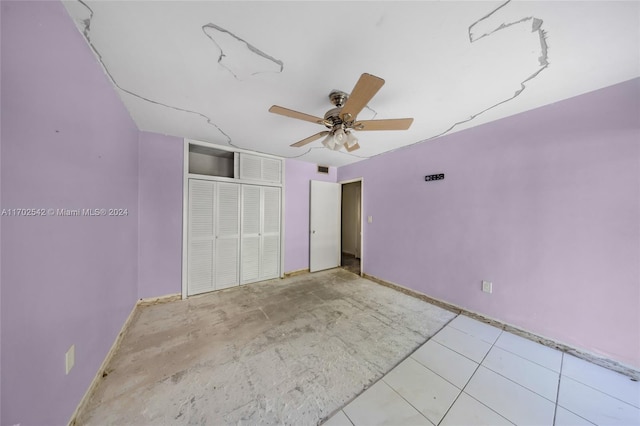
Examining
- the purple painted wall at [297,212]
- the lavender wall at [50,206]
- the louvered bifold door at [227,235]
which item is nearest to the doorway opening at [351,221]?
the purple painted wall at [297,212]

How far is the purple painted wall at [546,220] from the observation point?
162 centimetres

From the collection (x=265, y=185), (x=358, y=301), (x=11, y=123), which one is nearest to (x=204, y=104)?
(x=11, y=123)

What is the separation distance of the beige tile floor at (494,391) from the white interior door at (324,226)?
2.52 meters

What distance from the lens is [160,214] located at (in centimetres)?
272

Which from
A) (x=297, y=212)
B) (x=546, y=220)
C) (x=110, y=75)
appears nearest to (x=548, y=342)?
(x=546, y=220)

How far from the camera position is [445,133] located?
2662 mm

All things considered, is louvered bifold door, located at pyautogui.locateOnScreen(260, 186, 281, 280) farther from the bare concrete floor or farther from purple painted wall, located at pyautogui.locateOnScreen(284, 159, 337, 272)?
the bare concrete floor

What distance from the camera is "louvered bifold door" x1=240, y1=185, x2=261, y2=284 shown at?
3.34 meters

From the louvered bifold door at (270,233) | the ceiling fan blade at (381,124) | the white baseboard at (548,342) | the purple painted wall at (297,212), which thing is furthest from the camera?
the purple painted wall at (297,212)

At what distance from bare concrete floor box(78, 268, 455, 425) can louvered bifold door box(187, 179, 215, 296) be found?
23 cm

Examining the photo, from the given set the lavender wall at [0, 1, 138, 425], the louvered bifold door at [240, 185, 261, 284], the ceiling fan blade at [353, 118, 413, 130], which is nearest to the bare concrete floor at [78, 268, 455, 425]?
the lavender wall at [0, 1, 138, 425]

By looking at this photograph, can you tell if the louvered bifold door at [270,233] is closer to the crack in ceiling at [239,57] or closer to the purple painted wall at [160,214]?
the purple painted wall at [160,214]

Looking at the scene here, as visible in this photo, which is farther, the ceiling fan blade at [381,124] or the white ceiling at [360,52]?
the ceiling fan blade at [381,124]

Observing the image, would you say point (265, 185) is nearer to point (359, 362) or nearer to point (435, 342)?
point (359, 362)
